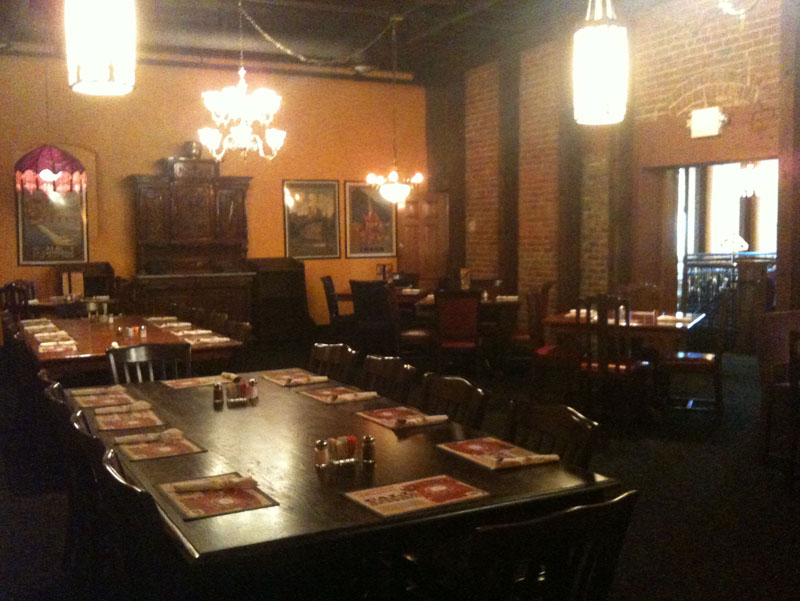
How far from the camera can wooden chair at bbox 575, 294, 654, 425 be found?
229 inches

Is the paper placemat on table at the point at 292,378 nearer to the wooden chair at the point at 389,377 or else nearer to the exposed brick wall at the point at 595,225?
the wooden chair at the point at 389,377

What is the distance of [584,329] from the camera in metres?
6.12

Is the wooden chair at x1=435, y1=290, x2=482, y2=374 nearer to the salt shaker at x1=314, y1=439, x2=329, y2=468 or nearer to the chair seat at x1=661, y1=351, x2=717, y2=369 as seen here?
the chair seat at x1=661, y1=351, x2=717, y2=369

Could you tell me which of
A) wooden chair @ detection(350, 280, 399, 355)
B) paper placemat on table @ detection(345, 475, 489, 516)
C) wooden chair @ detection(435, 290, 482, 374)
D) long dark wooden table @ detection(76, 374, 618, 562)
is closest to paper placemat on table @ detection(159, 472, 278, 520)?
long dark wooden table @ detection(76, 374, 618, 562)

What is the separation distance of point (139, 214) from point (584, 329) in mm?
6245

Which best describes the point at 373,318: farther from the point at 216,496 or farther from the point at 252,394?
the point at 216,496

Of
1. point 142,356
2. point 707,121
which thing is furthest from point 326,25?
point 142,356

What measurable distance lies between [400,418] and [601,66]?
152 centimetres

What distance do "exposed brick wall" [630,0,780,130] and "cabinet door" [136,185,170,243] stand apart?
574cm

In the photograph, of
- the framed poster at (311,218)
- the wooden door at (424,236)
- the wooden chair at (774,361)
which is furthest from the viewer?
the wooden door at (424,236)

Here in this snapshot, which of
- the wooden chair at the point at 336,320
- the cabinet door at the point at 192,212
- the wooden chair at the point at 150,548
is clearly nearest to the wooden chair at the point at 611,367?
the wooden chair at the point at 336,320

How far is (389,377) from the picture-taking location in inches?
156

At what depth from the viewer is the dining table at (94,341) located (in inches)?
190

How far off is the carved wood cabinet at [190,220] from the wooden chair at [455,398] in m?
7.36
